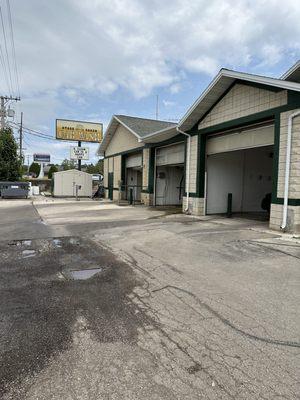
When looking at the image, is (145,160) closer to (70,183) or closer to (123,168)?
(123,168)

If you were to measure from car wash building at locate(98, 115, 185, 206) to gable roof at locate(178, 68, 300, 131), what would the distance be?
53.8 inches

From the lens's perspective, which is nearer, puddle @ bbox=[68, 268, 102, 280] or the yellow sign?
puddle @ bbox=[68, 268, 102, 280]

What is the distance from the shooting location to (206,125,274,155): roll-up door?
10.2 metres

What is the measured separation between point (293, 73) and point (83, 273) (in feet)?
26.5

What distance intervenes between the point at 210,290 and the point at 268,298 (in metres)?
0.78

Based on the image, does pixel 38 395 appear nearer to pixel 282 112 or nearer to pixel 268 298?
pixel 268 298

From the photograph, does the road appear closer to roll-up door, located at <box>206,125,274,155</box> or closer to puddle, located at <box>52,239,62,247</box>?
puddle, located at <box>52,239,62,247</box>

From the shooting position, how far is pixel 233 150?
38.6 feet

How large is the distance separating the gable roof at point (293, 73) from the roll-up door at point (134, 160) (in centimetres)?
1200

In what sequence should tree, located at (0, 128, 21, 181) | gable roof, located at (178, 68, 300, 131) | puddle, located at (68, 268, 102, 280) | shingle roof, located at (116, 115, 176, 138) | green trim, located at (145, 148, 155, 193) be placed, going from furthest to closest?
tree, located at (0, 128, 21, 181)
shingle roof, located at (116, 115, 176, 138)
green trim, located at (145, 148, 155, 193)
gable roof, located at (178, 68, 300, 131)
puddle, located at (68, 268, 102, 280)

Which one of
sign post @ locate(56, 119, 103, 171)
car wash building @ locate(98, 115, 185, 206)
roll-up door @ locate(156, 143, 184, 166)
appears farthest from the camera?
sign post @ locate(56, 119, 103, 171)

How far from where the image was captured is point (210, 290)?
14.6 feet

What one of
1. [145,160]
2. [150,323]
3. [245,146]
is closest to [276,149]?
[245,146]

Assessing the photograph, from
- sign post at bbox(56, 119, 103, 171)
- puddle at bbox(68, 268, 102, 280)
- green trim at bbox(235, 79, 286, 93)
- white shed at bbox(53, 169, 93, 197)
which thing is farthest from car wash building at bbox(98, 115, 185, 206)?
puddle at bbox(68, 268, 102, 280)
